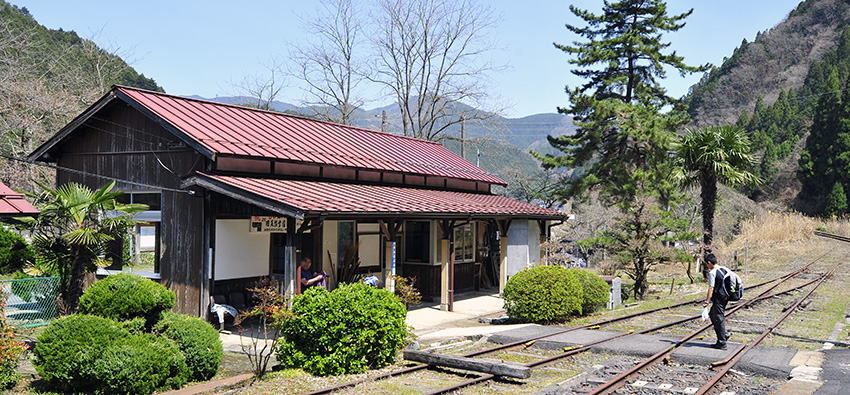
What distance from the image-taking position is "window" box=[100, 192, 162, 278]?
13.8 metres

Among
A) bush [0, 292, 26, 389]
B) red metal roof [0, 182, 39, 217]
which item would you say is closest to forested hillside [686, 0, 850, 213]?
red metal roof [0, 182, 39, 217]

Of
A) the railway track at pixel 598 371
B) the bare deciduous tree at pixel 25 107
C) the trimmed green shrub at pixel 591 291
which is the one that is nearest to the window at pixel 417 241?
the trimmed green shrub at pixel 591 291

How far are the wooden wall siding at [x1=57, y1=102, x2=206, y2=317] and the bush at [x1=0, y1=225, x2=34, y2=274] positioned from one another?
203cm

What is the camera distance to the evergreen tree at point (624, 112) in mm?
26734

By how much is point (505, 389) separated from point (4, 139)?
25.8 m

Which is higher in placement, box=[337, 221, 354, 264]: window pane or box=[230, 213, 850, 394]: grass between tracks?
box=[337, 221, 354, 264]: window pane

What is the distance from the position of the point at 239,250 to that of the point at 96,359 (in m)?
5.53

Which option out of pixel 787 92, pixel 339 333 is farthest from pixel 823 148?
pixel 339 333

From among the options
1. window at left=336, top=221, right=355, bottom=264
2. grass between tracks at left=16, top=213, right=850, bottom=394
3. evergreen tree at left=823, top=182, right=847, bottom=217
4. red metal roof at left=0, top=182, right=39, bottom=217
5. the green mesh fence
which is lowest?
grass between tracks at left=16, top=213, right=850, bottom=394

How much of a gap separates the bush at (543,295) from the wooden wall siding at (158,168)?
6.98 metres

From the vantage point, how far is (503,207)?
19.0m

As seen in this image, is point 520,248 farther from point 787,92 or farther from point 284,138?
point 787,92

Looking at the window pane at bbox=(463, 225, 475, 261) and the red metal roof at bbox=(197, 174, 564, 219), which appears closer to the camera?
the red metal roof at bbox=(197, 174, 564, 219)

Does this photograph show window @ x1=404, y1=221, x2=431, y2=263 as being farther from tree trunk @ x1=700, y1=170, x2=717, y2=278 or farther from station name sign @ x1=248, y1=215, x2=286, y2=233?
tree trunk @ x1=700, y1=170, x2=717, y2=278
